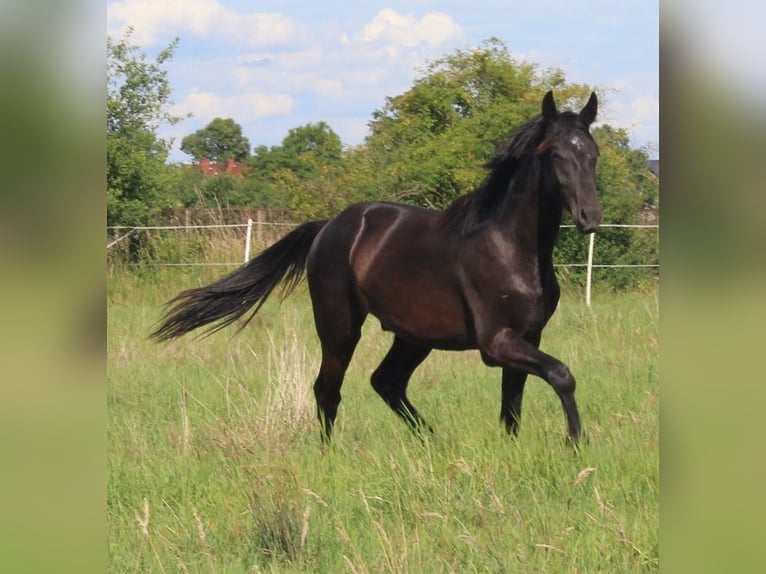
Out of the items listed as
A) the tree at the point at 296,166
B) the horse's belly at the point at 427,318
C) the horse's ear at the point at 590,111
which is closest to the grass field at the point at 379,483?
the horse's belly at the point at 427,318

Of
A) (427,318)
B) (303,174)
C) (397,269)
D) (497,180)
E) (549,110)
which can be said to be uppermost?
(303,174)

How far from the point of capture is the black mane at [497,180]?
5.27 metres

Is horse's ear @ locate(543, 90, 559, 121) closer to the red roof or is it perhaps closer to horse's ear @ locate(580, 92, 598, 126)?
horse's ear @ locate(580, 92, 598, 126)

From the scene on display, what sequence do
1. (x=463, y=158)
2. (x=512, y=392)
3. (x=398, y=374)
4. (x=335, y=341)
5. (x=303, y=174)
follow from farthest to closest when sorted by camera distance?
(x=303, y=174) → (x=463, y=158) → (x=335, y=341) → (x=398, y=374) → (x=512, y=392)

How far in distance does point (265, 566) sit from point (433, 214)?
316 centimetres

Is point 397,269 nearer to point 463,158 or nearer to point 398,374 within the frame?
point 398,374

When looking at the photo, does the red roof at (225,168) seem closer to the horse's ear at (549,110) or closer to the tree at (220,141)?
the tree at (220,141)

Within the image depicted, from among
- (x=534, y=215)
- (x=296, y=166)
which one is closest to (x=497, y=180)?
(x=534, y=215)

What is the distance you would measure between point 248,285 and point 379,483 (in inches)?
118

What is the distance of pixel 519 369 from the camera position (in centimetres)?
518

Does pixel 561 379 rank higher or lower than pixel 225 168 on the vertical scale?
lower

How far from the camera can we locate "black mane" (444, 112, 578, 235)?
17.3ft

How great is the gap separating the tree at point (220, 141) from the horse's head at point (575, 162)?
6136 centimetres
